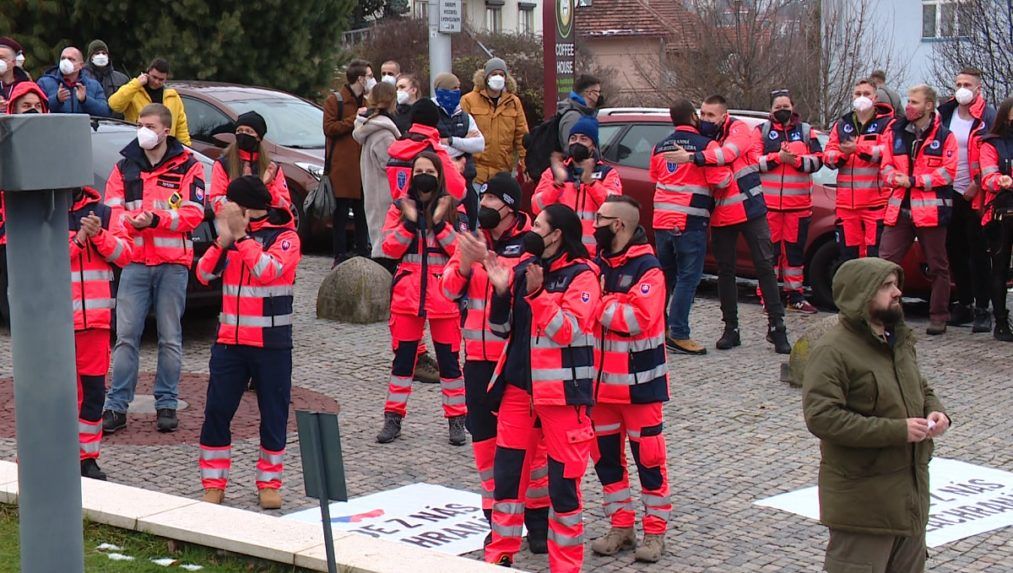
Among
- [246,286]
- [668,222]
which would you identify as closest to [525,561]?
[246,286]

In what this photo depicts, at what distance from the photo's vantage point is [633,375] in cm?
682

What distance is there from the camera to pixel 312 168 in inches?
599

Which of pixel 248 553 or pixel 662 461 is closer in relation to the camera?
pixel 248 553

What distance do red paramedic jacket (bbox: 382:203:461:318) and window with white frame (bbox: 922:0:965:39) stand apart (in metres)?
15.5

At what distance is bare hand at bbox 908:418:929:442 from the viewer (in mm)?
5246

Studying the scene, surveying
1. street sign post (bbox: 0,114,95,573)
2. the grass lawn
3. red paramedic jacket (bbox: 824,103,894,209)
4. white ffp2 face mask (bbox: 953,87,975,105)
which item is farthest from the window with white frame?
street sign post (bbox: 0,114,95,573)

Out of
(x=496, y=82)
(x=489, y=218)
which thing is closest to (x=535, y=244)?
(x=489, y=218)

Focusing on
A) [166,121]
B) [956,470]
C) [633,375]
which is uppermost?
[166,121]

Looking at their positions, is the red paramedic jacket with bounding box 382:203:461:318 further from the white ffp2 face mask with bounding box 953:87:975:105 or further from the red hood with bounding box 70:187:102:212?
the white ffp2 face mask with bounding box 953:87:975:105

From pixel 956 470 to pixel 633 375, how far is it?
2624mm

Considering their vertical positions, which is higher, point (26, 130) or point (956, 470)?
point (26, 130)

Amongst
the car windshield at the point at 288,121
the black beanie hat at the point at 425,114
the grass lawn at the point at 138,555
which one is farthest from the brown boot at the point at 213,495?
the car windshield at the point at 288,121

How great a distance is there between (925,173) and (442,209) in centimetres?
505

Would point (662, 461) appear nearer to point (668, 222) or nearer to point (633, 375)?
point (633, 375)
